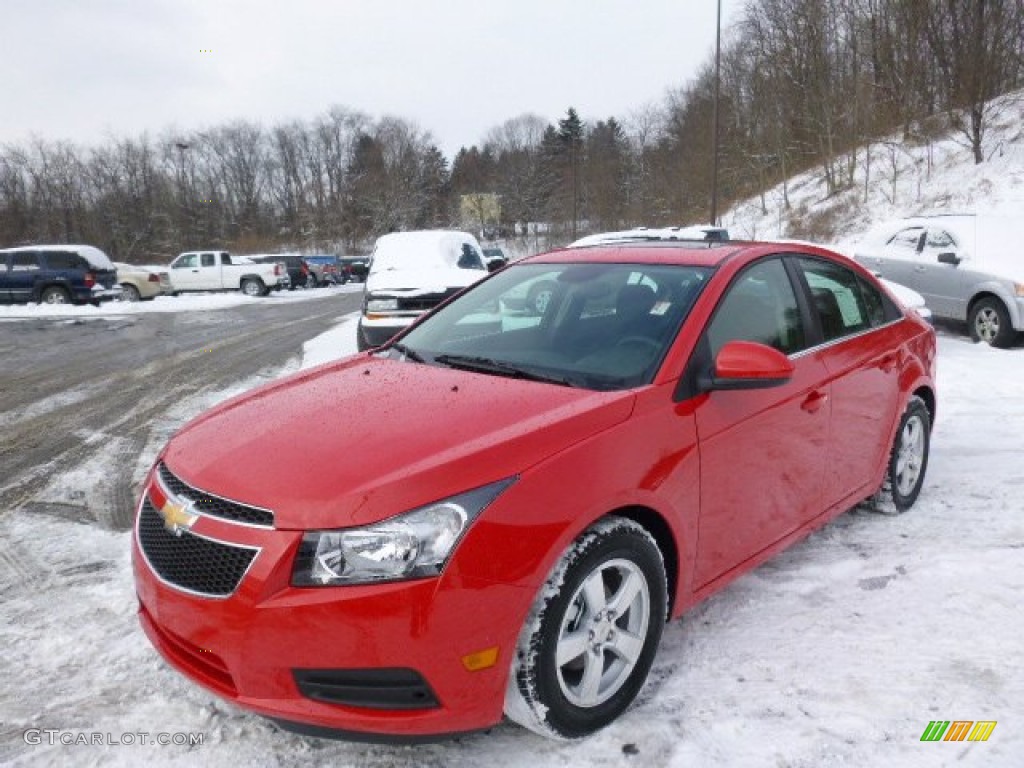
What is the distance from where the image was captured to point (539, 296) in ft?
11.9

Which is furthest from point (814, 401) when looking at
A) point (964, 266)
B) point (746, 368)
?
point (964, 266)

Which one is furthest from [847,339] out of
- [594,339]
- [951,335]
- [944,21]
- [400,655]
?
[944,21]

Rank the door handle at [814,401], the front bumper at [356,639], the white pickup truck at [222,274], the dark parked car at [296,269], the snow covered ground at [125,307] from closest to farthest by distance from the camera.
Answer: the front bumper at [356,639] < the door handle at [814,401] < the snow covered ground at [125,307] < the white pickup truck at [222,274] < the dark parked car at [296,269]

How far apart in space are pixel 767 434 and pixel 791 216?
31.3 m

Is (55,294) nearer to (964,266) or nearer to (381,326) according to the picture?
(381,326)

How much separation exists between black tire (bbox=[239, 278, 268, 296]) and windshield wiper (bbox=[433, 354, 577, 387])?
2773 centimetres

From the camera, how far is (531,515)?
2.12 m

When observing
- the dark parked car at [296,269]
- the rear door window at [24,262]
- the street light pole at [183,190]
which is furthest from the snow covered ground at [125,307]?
the street light pole at [183,190]

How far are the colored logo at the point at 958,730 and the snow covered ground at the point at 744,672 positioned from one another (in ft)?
0.08

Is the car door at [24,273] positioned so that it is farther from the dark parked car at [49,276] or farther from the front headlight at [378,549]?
the front headlight at [378,549]

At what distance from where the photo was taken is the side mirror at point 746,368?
268 centimetres

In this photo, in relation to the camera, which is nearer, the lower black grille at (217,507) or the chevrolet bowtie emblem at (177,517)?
the lower black grille at (217,507)

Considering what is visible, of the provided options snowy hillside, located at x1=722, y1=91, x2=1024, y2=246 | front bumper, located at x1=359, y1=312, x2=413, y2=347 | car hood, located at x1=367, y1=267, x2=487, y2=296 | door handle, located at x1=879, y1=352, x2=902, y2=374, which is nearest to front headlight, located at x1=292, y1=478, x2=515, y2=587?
door handle, located at x1=879, y1=352, x2=902, y2=374

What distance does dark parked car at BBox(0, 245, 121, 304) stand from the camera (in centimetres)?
2172
